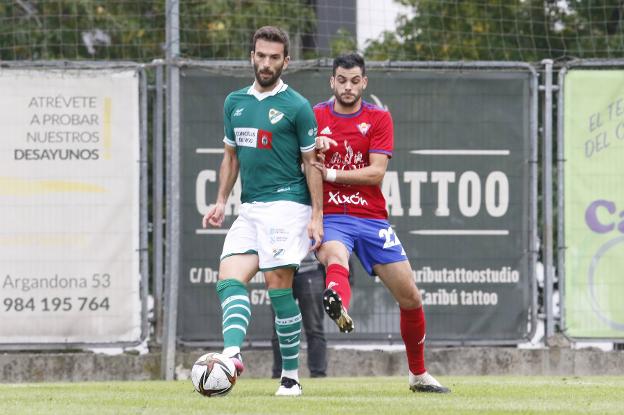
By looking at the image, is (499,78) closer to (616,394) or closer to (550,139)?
(550,139)

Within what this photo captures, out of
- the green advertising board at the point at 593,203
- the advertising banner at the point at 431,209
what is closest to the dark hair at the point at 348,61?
the advertising banner at the point at 431,209

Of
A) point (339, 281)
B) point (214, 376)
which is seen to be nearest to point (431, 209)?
point (339, 281)

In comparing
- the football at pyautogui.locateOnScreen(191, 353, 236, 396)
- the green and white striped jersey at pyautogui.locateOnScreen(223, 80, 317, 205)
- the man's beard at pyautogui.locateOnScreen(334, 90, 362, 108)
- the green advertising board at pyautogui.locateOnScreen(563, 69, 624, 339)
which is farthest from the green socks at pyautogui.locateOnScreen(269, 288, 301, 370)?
the green advertising board at pyautogui.locateOnScreen(563, 69, 624, 339)

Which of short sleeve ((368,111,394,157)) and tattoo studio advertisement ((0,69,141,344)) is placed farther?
tattoo studio advertisement ((0,69,141,344))

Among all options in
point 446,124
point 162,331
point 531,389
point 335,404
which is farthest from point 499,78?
point 335,404

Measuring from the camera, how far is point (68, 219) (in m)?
14.4

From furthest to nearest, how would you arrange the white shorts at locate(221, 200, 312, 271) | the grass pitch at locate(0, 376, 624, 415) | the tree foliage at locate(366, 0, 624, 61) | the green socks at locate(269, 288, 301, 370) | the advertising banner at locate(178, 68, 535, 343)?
the tree foliage at locate(366, 0, 624, 61), the advertising banner at locate(178, 68, 535, 343), the green socks at locate(269, 288, 301, 370), the white shorts at locate(221, 200, 312, 271), the grass pitch at locate(0, 376, 624, 415)

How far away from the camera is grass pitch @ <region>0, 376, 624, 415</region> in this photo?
784cm

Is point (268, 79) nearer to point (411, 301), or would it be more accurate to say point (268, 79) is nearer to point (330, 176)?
point (330, 176)

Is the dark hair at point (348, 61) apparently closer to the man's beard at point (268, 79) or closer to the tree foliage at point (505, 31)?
the man's beard at point (268, 79)

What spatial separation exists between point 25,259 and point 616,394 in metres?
6.87

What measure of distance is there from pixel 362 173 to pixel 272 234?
2.30 feet

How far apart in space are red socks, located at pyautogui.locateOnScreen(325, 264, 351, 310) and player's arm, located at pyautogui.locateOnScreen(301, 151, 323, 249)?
0.85 feet

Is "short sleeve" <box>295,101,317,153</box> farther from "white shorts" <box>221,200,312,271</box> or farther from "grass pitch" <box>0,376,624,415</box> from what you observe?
"grass pitch" <box>0,376,624,415</box>
